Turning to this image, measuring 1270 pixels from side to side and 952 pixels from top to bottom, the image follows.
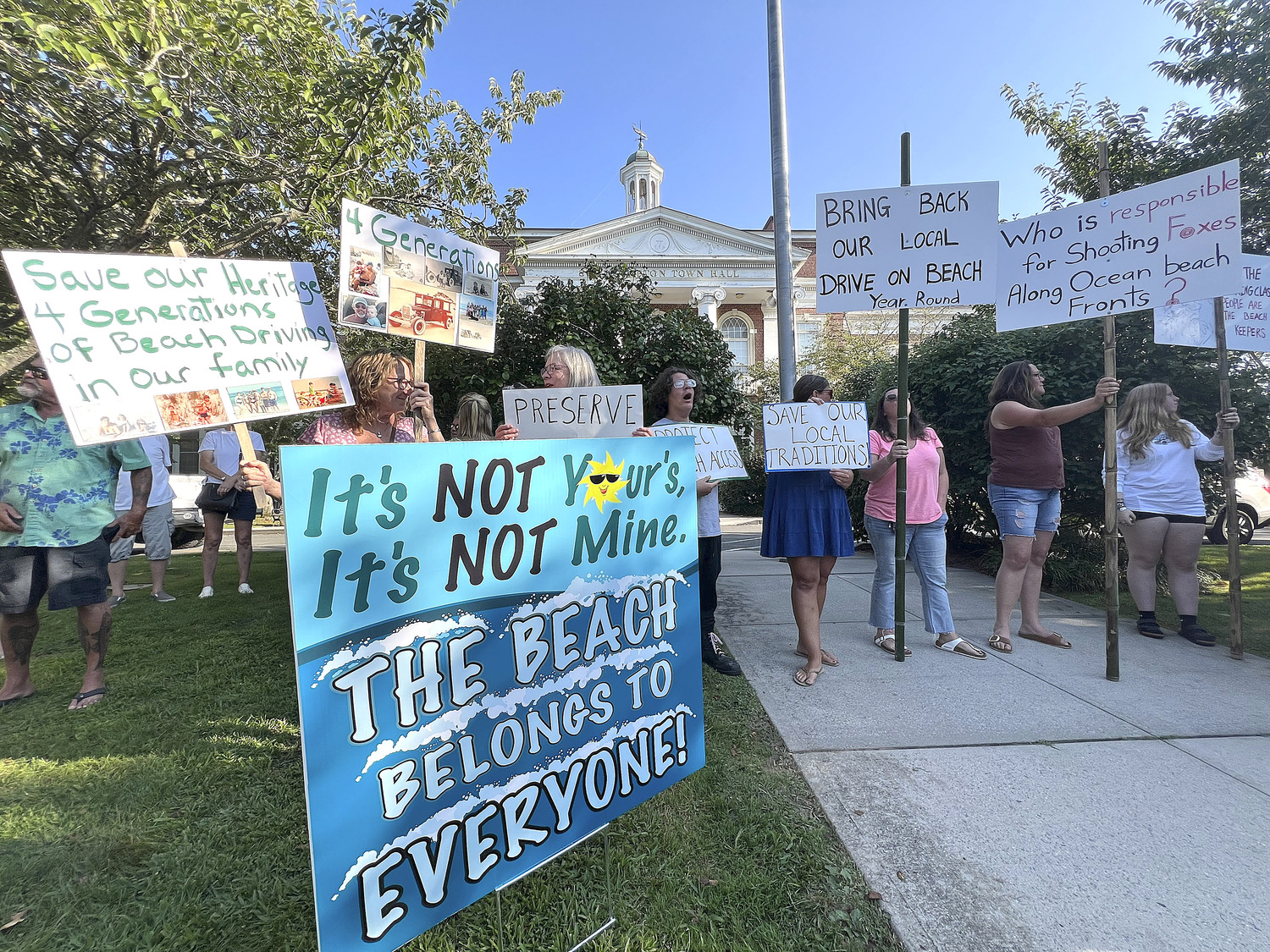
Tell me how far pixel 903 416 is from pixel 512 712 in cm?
296

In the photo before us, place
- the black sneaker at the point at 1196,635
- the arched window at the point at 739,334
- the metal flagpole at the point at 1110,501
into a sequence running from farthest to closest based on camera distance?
the arched window at the point at 739,334
the black sneaker at the point at 1196,635
the metal flagpole at the point at 1110,501

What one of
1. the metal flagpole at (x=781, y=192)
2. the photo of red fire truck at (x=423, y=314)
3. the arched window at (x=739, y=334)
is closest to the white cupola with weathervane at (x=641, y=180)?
the arched window at (x=739, y=334)

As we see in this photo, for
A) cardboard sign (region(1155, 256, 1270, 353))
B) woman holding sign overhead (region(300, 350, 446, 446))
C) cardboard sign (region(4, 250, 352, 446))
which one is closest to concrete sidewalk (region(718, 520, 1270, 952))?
cardboard sign (region(1155, 256, 1270, 353))

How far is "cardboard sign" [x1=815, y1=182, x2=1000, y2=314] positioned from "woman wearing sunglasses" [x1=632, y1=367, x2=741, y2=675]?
0.94 metres

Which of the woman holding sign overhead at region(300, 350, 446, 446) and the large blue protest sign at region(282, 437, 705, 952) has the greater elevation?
the woman holding sign overhead at region(300, 350, 446, 446)

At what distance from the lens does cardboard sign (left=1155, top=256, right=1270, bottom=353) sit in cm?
407

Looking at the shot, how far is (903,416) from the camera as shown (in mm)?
3539

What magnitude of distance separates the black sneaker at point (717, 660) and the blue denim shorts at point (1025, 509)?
6.54 ft

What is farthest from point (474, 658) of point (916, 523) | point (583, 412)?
point (916, 523)

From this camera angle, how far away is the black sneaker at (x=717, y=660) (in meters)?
3.59

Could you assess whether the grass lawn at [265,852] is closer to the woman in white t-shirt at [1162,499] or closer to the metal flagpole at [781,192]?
the woman in white t-shirt at [1162,499]

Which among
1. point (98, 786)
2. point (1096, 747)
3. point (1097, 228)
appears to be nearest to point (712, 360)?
point (1097, 228)

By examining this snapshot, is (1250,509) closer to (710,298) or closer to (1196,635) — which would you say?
(1196,635)

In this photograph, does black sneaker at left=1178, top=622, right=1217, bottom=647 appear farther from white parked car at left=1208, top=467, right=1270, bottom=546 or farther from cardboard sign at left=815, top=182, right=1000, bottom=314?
white parked car at left=1208, top=467, right=1270, bottom=546
